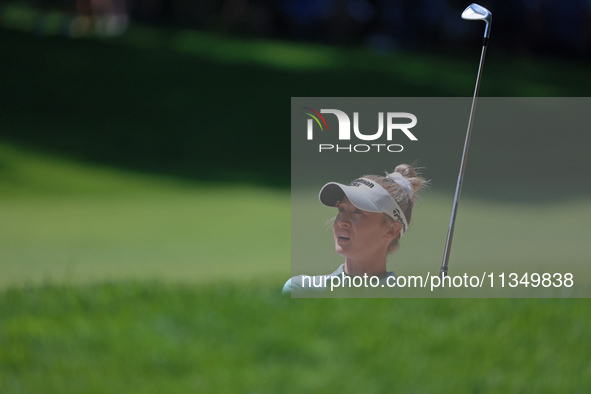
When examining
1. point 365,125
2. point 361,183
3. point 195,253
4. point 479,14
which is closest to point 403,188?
point 361,183

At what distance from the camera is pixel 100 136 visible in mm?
10148

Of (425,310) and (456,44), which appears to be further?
(456,44)

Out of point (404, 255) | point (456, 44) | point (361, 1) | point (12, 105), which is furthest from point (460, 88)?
point (404, 255)

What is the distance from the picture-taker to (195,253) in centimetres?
545

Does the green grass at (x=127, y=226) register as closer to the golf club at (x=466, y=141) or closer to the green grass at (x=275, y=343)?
the green grass at (x=275, y=343)

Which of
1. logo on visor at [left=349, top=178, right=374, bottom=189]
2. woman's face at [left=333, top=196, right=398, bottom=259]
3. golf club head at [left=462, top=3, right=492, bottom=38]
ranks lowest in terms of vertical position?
woman's face at [left=333, top=196, right=398, bottom=259]

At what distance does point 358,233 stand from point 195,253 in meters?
2.65

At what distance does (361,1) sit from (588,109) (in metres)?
15.0

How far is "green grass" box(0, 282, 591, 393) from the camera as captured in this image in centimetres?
277

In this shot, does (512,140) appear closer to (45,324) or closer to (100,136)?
(45,324)

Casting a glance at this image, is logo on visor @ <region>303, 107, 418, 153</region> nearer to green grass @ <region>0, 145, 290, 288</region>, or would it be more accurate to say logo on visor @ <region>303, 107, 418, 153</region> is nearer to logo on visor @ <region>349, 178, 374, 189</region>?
logo on visor @ <region>349, 178, 374, 189</region>

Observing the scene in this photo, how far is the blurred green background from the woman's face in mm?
179

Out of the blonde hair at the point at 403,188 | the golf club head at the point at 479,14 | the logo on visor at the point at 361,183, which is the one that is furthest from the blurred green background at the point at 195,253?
the golf club head at the point at 479,14

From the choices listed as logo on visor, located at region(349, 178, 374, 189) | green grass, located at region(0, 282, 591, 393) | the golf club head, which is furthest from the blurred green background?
the golf club head
